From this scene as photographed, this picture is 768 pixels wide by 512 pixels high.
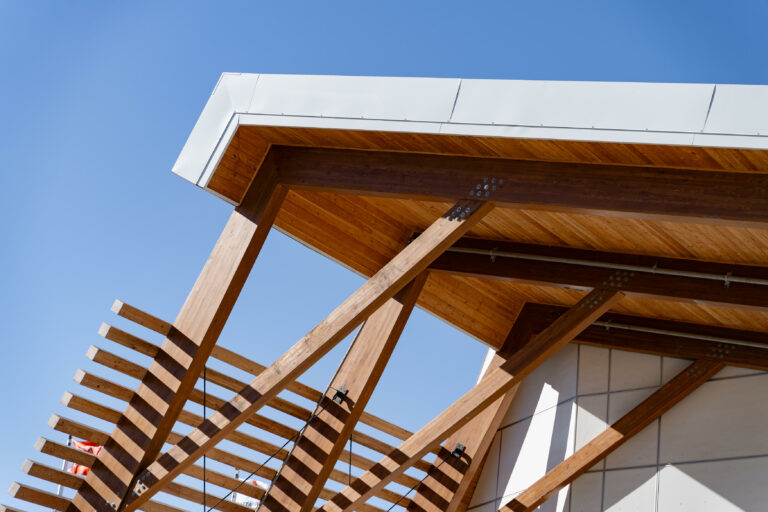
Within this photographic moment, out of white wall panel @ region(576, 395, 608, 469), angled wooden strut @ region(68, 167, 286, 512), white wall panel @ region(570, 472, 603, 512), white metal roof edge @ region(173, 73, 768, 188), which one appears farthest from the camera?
white wall panel @ region(576, 395, 608, 469)

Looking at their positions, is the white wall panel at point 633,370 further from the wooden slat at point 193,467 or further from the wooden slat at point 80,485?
the wooden slat at point 80,485

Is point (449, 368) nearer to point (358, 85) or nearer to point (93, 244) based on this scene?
point (93, 244)

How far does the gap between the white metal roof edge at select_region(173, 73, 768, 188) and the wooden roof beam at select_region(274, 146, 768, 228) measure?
479mm

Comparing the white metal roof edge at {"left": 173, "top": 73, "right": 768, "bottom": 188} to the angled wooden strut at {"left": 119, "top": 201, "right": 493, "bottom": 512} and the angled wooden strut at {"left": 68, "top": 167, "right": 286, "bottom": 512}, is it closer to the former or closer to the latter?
the angled wooden strut at {"left": 68, "top": 167, "right": 286, "bottom": 512}

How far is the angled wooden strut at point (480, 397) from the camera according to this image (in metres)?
7.12

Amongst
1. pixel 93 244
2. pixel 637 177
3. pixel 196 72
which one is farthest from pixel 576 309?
pixel 93 244

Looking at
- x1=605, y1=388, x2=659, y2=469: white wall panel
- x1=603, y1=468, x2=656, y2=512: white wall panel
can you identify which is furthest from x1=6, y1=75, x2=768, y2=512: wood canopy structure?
x1=603, y1=468, x2=656, y2=512: white wall panel

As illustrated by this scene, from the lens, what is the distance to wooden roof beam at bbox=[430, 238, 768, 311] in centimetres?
650

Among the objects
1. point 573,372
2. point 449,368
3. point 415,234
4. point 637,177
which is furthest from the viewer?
point 449,368

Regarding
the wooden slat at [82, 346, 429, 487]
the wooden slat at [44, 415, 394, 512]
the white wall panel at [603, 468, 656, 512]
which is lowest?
the wooden slat at [44, 415, 394, 512]

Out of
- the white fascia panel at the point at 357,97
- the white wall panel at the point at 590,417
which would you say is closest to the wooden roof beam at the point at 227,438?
the white wall panel at the point at 590,417

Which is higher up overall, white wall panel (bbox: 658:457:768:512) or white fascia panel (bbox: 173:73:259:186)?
white fascia panel (bbox: 173:73:259:186)

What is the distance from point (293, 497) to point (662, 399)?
3090mm

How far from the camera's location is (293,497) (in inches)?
292
